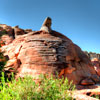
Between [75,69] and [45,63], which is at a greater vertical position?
[45,63]

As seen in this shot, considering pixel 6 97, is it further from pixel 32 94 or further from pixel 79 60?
pixel 79 60

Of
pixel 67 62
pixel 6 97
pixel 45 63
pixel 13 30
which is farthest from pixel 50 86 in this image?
pixel 13 30

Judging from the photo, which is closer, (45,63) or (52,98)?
(52,98)

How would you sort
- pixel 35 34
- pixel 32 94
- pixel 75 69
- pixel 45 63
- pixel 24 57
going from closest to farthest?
pixel 32 94 → pixel 45 63 → pixel 24 57 → pixel 75 69 → pixel 35 34

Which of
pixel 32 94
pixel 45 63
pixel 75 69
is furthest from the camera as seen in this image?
pixel 75 69

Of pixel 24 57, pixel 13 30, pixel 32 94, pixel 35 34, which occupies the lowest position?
pixel 32 94

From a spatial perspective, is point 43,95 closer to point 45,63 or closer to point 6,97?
point 6,97

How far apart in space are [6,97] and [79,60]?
8641 mm

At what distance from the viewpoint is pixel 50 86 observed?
3064 millimetres

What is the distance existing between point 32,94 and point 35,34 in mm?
7561

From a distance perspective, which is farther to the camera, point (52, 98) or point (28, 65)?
point (28, 65)

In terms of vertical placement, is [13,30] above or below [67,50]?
above

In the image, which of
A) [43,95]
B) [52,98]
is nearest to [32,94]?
[43,95]

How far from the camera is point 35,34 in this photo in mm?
9586
